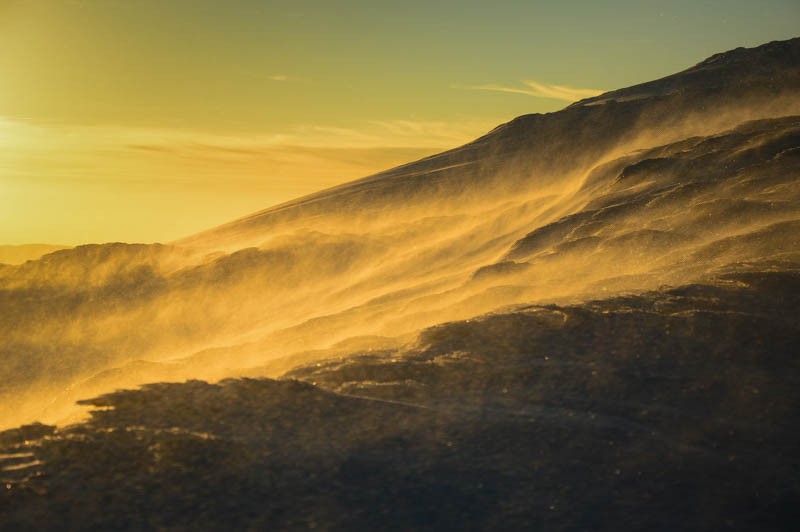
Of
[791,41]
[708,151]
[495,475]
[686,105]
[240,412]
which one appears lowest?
[495,475]

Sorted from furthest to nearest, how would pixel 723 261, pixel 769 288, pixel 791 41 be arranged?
1. pixel 791 41
2. pixel 723 261
3. pixel 769 288

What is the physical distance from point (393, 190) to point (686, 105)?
11449mm

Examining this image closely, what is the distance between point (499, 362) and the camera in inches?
301

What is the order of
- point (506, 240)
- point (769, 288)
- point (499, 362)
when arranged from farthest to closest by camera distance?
point (506, 240), point (769, 288), point (499, 362)

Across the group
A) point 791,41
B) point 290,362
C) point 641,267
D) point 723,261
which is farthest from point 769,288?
point 791,41

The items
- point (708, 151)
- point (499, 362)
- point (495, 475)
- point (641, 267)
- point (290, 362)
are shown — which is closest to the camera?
point (495, 475)

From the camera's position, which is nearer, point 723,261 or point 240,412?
point 240,412

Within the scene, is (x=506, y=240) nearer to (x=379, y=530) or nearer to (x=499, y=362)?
(x=499, y=362)

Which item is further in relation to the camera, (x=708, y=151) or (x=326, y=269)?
(x=326, y=269)

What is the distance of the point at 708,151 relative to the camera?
60.5 ft

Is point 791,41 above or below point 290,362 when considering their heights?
above

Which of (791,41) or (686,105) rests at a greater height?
(791,41)

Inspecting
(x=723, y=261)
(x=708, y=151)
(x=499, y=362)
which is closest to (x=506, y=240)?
(x=708, y=151)

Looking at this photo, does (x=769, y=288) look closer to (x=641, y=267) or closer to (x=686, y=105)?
(x=641, y=267)
